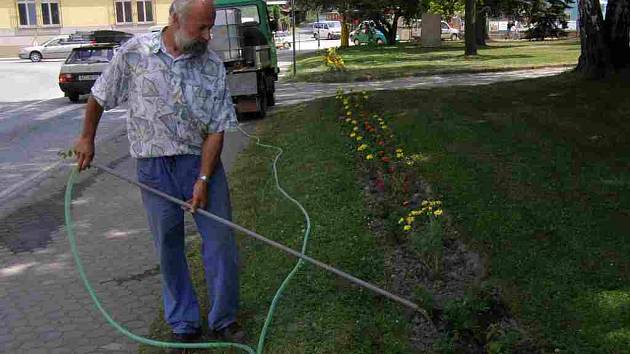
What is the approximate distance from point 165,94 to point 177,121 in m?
0.15

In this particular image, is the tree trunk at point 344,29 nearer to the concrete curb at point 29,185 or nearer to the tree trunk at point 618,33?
the tree trunk at point 618,33

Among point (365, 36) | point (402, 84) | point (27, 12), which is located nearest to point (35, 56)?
point (27, 12)

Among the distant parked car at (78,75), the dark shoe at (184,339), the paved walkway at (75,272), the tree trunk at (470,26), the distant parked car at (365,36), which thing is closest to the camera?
the dark shoe at (184,339)

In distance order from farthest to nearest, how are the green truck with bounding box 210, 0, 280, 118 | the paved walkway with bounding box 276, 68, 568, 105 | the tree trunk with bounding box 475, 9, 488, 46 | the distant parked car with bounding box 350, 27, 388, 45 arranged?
the distant parked car with bounding box 350, 27, 388, 45, the tree trunk with bounding box 475, 9, 488, 46, the paved walkway with bounding box 276, 68, 568, 105, the green truck with bounding box 210, 0, 280, 118

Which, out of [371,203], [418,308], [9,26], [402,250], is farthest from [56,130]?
[9,26]

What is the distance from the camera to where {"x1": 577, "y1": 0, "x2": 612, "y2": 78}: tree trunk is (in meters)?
14.9

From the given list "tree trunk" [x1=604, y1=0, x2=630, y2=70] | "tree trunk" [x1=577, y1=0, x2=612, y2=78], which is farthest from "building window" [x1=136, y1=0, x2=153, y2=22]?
"tree trunk" [x1=604, y1=0, x2=630, y2=70]

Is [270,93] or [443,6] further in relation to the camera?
[443,6]

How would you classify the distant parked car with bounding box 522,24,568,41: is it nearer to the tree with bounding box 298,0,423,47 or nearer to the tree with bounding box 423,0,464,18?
the tree with bounding box 423,0,464,18

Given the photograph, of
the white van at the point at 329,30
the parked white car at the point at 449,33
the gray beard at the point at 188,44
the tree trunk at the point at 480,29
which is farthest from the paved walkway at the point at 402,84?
the white van at the point at 329,30

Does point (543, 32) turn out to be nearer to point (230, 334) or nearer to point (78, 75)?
point (78, 75)

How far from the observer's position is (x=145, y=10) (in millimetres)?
57031

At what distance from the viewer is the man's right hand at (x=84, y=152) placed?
387 centimetres

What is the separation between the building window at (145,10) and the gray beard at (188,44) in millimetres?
55870
